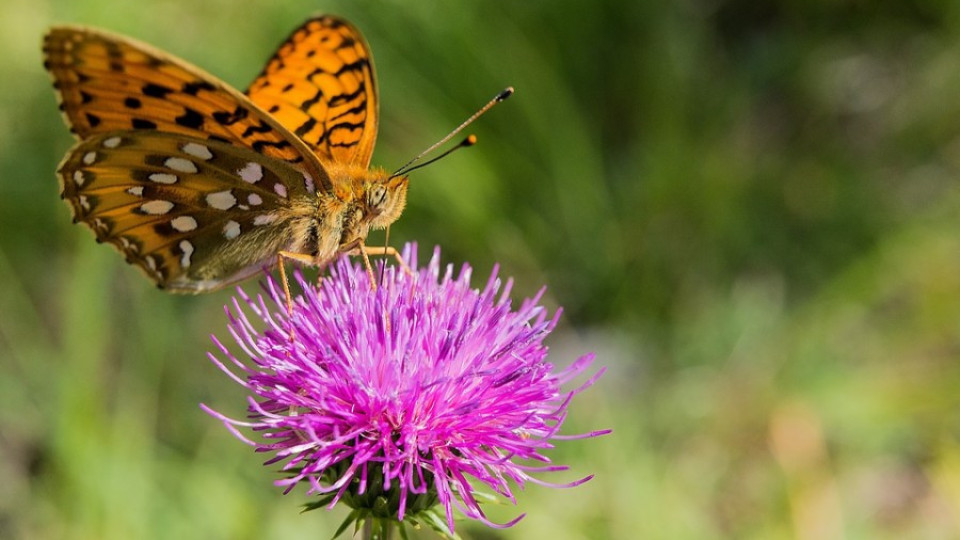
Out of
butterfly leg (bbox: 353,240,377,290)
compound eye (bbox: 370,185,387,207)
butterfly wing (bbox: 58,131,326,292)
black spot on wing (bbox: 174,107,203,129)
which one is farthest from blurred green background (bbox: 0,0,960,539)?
black spot on wing (bbox: 174,107,203,129)

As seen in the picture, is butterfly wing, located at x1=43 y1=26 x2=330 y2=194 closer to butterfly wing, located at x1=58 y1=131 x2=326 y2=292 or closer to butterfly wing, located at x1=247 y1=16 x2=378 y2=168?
butterfly wing, located at x1=58 y1=131 x2=326 y2=292

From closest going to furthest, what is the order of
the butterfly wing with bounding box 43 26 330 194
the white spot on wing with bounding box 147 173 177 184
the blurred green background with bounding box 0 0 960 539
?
the butterfly wing with bounding box 43 26 330 194 → the white spot on wing with bounding box 147 173 177 184 → the blurred green background with bounding box 0 0 960 539

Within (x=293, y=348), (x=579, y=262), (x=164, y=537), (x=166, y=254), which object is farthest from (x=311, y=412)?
(x=579, y=262)

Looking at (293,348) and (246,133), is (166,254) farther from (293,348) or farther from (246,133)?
(293,348)

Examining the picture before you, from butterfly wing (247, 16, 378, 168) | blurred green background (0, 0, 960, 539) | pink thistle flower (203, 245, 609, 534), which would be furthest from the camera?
blurred green background (0, 0, 960, 539)

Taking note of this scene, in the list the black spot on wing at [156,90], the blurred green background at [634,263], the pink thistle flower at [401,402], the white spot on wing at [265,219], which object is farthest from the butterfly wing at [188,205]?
the blurred green background at [634,263]

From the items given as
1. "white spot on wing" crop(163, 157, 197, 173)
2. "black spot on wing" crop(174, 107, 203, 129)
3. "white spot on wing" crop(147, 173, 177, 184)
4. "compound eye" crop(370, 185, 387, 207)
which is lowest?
"white spot on wing" crop(147, 173, 177, 184)

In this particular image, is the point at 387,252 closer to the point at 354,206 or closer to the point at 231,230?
the point at 354,206
